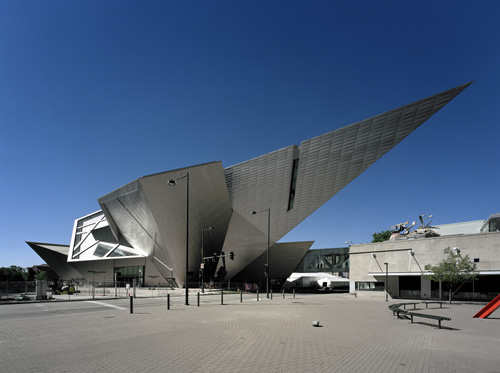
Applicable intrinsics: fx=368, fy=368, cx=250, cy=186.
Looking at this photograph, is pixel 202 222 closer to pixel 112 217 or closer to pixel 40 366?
pixel 112 217

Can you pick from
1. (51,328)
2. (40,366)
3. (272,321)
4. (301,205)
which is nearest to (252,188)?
(301,205)

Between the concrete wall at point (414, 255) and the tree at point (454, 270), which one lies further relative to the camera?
the concrete wall at point (414, 255)

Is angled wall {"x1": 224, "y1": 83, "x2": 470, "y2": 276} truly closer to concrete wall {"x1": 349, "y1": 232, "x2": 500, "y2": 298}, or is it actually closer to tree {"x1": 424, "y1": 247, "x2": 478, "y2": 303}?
concrete wall {"x1": 349, "y1": 232, "x2": 500, "y2": 298}

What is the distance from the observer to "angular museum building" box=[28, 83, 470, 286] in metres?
31.0

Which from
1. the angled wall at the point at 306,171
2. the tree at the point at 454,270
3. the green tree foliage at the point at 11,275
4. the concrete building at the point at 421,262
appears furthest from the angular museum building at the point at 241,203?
the green tree foliage at the point at 11,275

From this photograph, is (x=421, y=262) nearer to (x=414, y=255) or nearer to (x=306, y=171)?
(x=414, y=255)

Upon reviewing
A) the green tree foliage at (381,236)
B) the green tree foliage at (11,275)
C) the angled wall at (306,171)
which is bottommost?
the green tree foliage at (11,275)

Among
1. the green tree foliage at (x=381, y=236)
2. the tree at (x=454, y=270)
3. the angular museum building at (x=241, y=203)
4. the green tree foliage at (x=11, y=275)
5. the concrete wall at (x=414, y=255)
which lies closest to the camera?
the tree at (x=454, y=270)

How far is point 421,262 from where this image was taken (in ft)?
109

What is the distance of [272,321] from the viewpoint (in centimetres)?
1378

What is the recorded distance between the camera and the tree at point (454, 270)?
2833cm

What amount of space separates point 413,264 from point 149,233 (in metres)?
31.1

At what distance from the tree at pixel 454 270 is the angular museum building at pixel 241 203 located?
9924 mm

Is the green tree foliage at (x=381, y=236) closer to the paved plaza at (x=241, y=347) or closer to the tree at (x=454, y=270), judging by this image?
the tree at (x=454, y=270)
